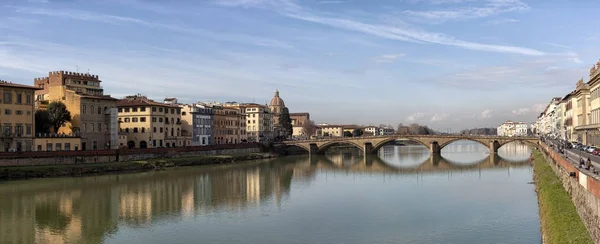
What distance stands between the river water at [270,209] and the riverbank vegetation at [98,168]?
217cm

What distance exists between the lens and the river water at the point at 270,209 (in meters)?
23.0

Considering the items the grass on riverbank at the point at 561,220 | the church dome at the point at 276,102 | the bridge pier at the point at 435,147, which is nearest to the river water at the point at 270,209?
the grass on riverbank at the point at 561,220

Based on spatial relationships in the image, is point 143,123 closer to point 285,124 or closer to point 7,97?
point 7,97

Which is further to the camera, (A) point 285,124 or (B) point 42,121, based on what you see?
(A) point 285,124

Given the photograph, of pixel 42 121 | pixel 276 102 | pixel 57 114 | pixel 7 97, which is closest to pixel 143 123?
pixel 57 114

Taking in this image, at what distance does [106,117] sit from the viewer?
2366 inches

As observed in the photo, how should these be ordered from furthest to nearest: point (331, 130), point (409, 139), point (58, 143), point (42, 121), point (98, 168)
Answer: point (331, 130), point (409, 139), point (42, 121), point (58, 143), point (98, 168)

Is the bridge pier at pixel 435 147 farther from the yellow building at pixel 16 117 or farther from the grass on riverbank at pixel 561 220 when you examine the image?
the yellow building at pixel 16 117

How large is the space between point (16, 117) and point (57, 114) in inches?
242

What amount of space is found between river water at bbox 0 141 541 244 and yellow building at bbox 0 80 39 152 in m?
7.55

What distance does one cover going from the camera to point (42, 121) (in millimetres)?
54125

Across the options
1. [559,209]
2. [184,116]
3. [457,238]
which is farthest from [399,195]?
[184,116]

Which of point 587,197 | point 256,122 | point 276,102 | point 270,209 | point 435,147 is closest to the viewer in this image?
point 587,197

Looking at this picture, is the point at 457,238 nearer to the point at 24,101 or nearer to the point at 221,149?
the point at 24,101
